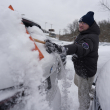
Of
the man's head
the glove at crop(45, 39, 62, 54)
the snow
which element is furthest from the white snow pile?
the man's head

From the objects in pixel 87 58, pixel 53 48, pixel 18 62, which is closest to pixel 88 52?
pixel 87 58

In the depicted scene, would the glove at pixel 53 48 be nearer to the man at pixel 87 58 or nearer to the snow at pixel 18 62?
the snow at pixel 18 62

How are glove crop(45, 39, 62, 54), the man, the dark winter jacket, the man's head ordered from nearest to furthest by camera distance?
glove crop(45, 39, 62, 54)
the dark winter jacket
the man
the man's head

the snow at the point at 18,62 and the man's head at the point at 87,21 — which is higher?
the man's head at the point at 87,21

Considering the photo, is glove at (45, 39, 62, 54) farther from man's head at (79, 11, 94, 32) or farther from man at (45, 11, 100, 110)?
man's head at (79, 11, 94, 32)

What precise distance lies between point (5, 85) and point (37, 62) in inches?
11.4

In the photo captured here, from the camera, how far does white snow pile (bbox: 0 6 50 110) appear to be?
65 cm

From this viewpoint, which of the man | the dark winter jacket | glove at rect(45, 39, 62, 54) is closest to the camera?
glove at rect(45, 39, 62, 54)

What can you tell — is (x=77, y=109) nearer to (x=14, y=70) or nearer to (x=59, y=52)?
(x=59, y=52)

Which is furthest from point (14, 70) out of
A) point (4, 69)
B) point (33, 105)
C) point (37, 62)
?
point (33, 105)

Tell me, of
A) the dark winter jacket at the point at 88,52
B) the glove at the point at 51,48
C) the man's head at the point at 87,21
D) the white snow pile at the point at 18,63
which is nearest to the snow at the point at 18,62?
the white snow pile at the point at 18,63

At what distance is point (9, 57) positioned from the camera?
66 centimetres

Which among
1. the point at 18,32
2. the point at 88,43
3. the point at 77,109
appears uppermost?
the point at 18,32

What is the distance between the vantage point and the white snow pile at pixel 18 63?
648mm
